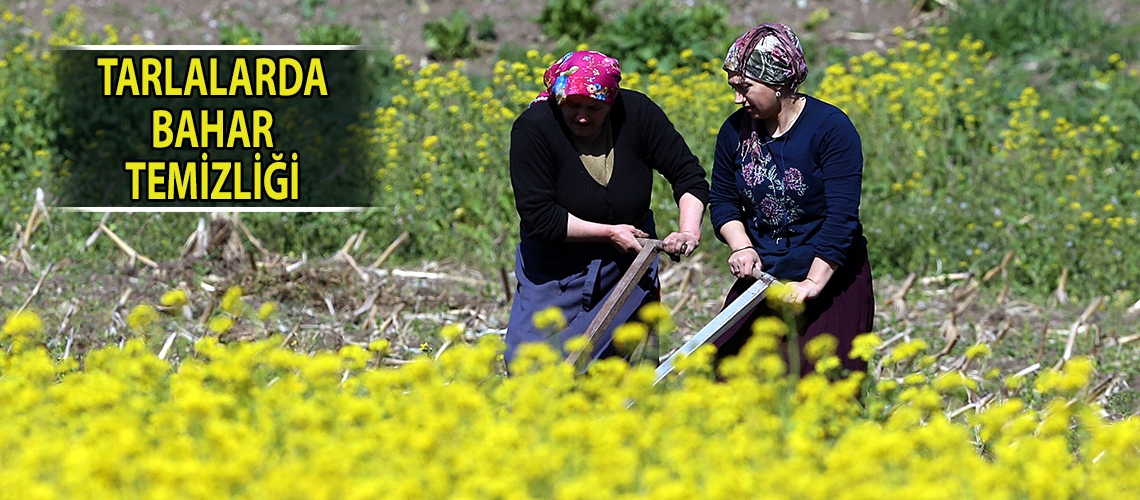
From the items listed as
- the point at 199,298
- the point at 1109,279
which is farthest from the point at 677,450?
the point at 1109,279

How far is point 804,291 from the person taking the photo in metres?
Result: 4.22

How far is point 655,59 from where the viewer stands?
30.7 feet

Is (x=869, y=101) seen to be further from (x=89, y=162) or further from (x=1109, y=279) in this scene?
(x=89, y=162)

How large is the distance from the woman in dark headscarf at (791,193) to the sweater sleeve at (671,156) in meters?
0.08

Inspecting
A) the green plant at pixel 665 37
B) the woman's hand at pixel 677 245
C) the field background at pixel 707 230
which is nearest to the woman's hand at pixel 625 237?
the woman's hand at pixel 677 245

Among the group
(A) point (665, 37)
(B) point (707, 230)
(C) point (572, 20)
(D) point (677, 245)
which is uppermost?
(C) point (572, 20)

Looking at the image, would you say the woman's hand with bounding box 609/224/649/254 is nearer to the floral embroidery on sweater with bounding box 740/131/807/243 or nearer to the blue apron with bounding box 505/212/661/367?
the blue apron with bounding box 505/212/661/367

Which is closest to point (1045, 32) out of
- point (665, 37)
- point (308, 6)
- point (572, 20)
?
point (665, 37)

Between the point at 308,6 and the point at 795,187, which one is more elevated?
the point at 308,6

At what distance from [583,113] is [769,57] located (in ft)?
1.84

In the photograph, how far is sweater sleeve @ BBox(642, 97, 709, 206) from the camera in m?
4.48

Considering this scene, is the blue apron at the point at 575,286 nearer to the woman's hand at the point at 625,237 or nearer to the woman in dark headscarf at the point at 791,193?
the woman's hand at the point at 625,237

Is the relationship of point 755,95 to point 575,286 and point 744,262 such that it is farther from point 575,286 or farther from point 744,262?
point 575,286

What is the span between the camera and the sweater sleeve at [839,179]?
4164mm
